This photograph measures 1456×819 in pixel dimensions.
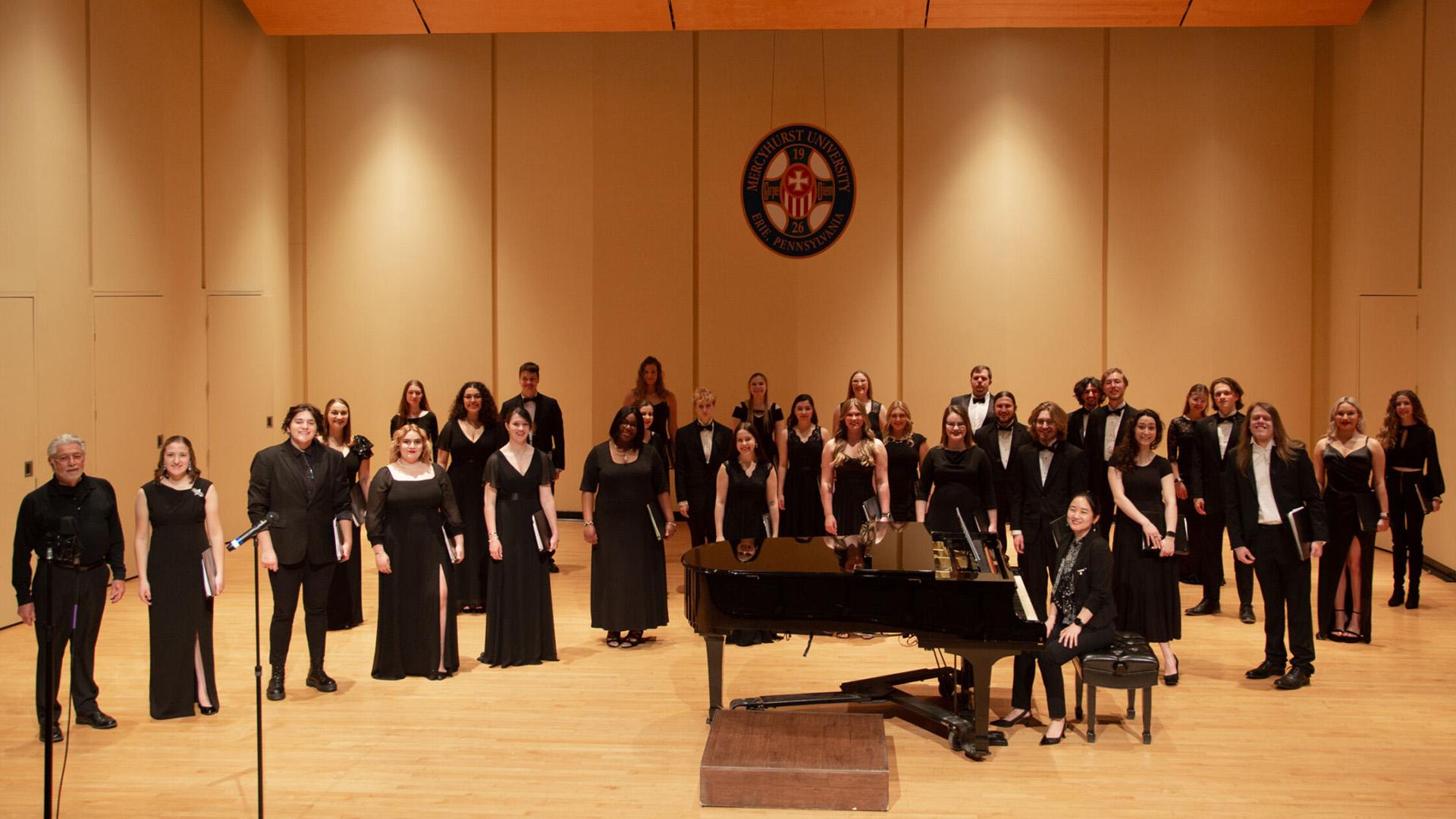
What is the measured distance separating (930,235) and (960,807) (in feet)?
23.1

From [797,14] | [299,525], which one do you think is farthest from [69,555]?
[797,14]

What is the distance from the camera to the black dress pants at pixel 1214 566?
7.76 m

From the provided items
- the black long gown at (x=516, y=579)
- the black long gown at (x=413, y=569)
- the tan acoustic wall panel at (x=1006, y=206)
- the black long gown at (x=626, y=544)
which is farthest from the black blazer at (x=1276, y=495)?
the tan acoustic wall panel at (x=1006, y=206)

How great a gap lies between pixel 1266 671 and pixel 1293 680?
17cm

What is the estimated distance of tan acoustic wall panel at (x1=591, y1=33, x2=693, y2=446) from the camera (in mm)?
11180

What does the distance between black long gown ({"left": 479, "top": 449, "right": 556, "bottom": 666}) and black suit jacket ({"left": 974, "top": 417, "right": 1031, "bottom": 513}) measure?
2467 mm

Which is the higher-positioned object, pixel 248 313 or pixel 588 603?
pixel 248 313

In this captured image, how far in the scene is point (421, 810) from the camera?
186 inches

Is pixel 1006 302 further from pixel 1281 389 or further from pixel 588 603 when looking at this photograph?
pixel 588 603

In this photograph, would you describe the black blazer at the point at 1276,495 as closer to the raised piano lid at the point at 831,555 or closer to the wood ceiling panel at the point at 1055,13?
the raised piano lid at the point at 831,555

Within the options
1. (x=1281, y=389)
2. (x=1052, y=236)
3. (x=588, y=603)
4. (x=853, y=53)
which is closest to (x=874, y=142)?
(x=853, y=53)

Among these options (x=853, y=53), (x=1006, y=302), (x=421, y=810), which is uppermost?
(x=853, y=53)

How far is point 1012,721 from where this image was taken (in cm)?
565

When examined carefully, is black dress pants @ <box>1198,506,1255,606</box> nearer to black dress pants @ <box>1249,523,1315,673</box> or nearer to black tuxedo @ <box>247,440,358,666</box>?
black dress pants @ <box>1249,523,1315,673</box>
